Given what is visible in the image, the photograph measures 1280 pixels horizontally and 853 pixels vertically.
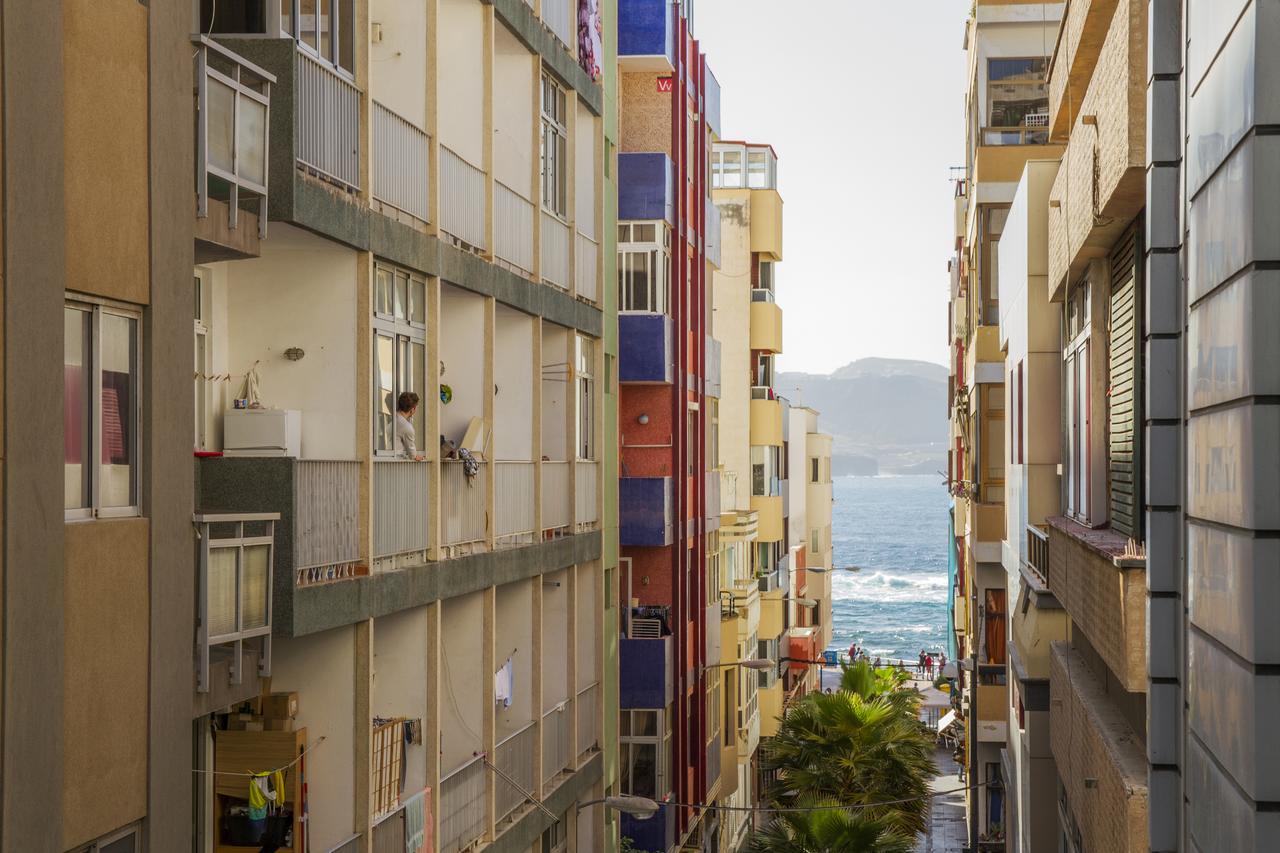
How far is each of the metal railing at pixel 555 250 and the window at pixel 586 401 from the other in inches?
72.6

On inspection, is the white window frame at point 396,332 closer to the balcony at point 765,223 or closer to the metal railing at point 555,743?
the metal railing at point 555,743

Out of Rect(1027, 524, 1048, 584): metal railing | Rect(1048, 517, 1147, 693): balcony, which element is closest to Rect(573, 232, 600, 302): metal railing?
Rect(1027, 524, 1048, 584): metal railing

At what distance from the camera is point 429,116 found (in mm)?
17234

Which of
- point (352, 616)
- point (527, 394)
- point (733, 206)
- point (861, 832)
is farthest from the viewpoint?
point (733, 206)

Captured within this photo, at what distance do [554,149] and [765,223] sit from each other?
29.3m

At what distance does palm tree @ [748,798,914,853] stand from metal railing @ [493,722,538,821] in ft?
20.6

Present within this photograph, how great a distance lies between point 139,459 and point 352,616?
417 cm

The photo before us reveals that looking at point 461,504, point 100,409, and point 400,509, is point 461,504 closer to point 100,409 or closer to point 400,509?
point 400,509

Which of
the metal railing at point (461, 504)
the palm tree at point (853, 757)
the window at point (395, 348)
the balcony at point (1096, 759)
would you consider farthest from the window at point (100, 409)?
the palm tree at point (853, 757)

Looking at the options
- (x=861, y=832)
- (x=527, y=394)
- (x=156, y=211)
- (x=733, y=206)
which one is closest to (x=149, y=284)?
(x=156, y=211)

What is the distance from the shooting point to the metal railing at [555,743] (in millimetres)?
22234

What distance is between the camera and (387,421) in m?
16.9

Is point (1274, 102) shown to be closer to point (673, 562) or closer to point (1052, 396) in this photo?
point (1052, 396)

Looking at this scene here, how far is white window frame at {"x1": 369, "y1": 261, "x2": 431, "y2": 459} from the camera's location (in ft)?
52.8
